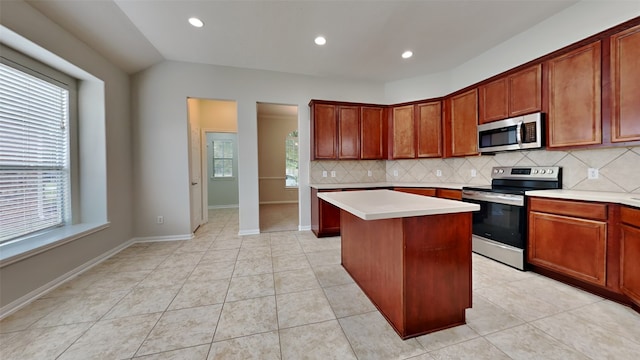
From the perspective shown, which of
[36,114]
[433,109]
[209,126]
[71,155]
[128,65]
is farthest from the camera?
[209,126]

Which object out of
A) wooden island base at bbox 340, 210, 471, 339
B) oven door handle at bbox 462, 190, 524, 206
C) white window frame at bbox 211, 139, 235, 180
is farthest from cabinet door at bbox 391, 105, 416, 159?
white window frame at bbox 211, 139, 235, 180

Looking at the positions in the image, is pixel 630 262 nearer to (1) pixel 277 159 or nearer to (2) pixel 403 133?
(2) pixel 403 133

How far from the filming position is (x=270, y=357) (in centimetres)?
137

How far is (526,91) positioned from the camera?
2.68 metres

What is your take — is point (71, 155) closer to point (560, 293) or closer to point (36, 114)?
point (36, 114)

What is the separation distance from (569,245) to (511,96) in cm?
182

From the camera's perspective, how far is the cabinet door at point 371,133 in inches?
167

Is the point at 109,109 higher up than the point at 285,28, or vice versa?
the point at 285,28

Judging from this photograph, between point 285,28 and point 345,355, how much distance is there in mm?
3392

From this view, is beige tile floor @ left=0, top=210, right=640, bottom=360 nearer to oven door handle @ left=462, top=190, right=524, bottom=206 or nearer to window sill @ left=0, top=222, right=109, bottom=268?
window sill @ left=0, top=222, right=109, bottom=268

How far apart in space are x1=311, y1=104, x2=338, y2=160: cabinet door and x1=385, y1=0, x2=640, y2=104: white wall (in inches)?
57.4

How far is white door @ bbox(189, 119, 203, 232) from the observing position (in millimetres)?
3963

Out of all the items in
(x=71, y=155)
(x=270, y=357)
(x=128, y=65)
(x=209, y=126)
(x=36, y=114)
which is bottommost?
(x=270, y=357)

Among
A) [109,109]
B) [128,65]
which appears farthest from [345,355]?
[128,65]
